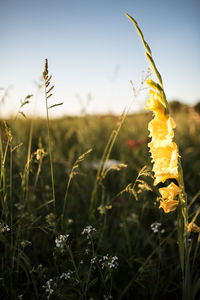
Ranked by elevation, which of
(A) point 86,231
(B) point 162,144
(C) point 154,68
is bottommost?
(A) point 86,231

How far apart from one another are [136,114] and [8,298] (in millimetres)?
6664

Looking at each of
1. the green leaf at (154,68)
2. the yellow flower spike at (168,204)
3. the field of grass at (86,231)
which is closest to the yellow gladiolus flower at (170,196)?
the yellow flower spike at (168,204)

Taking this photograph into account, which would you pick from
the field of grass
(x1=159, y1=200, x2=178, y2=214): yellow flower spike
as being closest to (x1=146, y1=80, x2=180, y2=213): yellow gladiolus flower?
(x1=159, y1=200, x2=178, y2=214): yellow flower spike

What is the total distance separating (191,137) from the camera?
3877mm

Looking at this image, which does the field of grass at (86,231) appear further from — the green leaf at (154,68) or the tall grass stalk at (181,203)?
the green leaf at (154,68)

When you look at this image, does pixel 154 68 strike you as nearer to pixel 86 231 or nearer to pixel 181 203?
pixel 181 203

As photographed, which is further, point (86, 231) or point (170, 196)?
point (86, 231)

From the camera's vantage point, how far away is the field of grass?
0.95 m

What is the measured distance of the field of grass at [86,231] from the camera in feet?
3.13

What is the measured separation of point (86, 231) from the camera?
1077 mm

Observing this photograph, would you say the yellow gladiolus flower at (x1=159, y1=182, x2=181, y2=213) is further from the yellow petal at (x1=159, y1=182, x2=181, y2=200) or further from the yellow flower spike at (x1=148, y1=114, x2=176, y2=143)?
the yellow flower spike at (x1=148, y1=114, x2=176, y2=143)

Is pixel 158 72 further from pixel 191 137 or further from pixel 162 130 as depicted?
pixel 191 137

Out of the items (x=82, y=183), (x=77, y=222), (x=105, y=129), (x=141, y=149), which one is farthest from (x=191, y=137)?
(x=77, y=222)

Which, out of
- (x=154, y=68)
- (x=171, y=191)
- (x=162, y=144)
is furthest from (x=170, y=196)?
(x=154, y=68)
